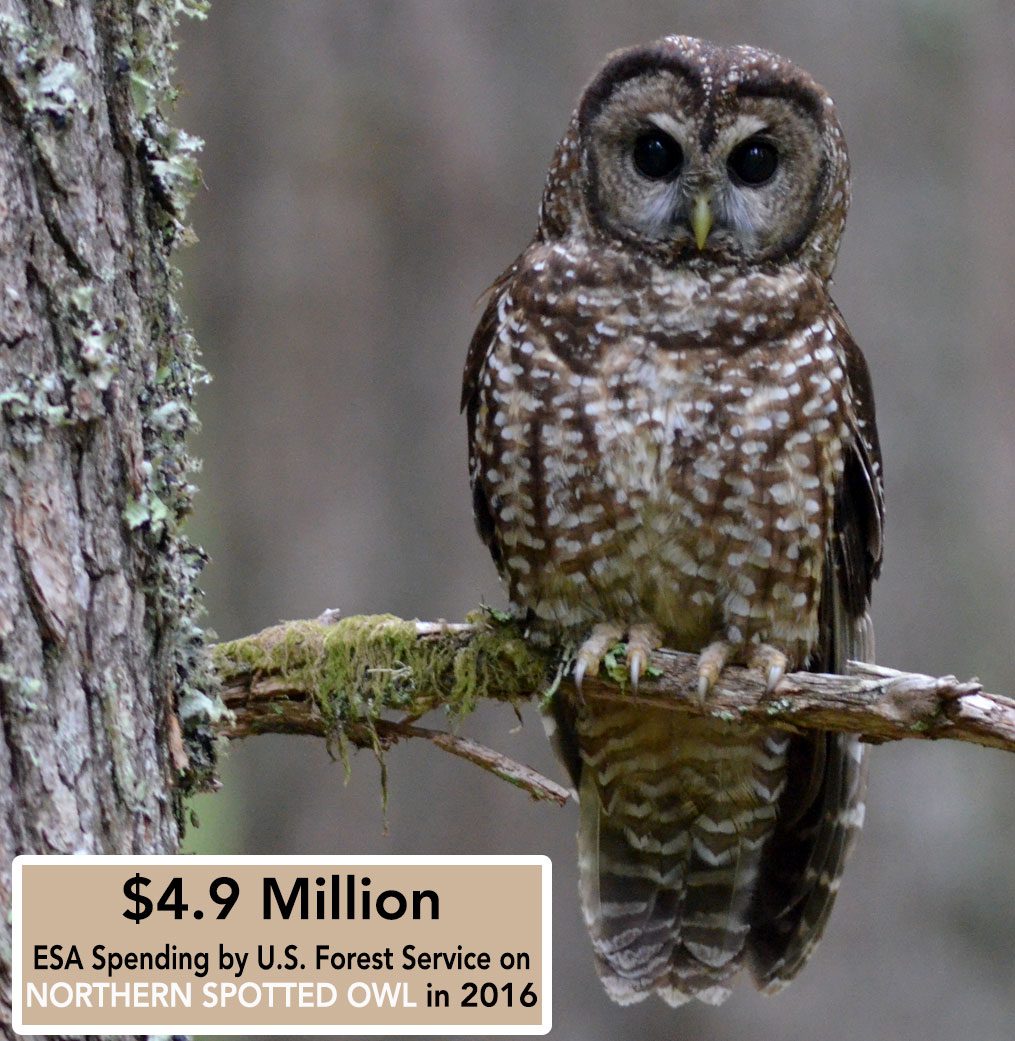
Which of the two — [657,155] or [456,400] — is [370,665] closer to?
[657,155]

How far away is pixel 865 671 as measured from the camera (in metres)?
2.68

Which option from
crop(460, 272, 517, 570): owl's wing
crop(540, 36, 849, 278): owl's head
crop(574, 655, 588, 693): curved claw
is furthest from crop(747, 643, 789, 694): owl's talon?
crop(540, 36, 849, 278): owl's head

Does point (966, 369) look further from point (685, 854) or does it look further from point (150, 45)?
point (150, 45)

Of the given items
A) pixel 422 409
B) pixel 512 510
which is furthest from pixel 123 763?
pixel 422 409

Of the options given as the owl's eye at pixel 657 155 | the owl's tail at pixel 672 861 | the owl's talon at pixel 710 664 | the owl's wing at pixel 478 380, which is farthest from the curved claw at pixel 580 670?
the owl's eye at pixel 657 155

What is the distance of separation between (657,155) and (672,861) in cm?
173

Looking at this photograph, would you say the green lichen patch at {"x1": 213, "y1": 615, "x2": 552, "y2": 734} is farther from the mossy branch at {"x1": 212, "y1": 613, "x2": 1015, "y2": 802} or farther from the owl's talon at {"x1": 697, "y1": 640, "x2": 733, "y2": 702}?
the owl's talon at {"x1": 697, "y1": 640, "x2": 733, "y2": 702}

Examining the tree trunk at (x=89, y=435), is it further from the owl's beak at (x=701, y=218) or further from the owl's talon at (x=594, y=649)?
the owl's beak at (x=701, y=218)

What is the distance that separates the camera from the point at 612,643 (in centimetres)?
303

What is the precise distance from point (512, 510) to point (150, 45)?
4.20 ft

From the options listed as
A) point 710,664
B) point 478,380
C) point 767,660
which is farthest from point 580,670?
point 478,380

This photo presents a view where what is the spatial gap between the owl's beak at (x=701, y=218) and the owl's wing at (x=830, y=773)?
38 cm

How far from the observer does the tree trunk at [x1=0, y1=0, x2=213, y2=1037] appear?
189cm

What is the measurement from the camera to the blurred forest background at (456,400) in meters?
4.52
